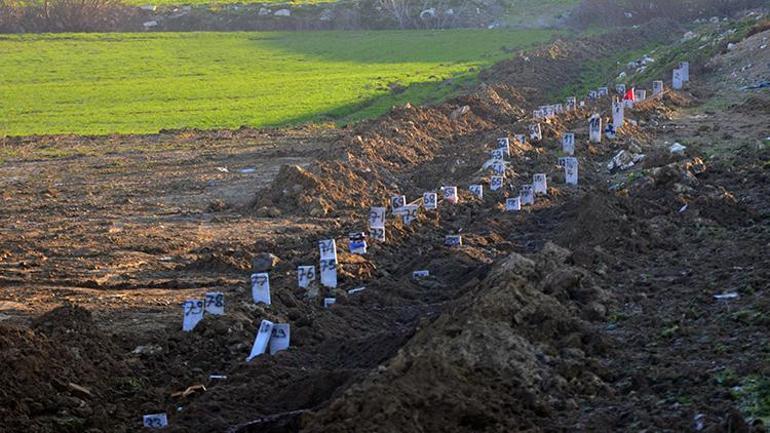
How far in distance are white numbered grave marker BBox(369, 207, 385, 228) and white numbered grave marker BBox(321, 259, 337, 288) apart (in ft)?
8.63

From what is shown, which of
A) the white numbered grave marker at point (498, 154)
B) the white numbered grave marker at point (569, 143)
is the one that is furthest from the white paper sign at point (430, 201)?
the white numbered grave marker at point (569, 143)

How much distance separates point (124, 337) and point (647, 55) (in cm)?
3907

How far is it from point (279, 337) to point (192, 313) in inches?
49.2

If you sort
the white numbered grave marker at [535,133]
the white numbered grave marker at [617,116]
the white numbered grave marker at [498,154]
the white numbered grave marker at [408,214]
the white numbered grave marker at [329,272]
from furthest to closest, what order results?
the white numbered grave marker at [535,133], the white numbered grave marker at [617,116], the white numbered grave marker at [498,154], the white numbered grave marker at [408,214], the white numbered grave marker at [329,272]

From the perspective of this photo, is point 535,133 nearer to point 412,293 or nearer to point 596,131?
point 596,131

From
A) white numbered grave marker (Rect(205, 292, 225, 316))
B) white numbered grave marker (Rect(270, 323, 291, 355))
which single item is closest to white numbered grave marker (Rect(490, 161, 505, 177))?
white numbered grave marker (Rect(205, 292, 225, 316))

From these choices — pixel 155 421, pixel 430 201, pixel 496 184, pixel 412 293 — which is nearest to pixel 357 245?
pixel 412 293

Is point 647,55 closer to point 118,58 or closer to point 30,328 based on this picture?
point 118,58

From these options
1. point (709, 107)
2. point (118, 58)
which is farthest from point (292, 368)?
point (118, 58)

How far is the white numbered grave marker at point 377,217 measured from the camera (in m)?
17.6

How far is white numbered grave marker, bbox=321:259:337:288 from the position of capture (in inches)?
593

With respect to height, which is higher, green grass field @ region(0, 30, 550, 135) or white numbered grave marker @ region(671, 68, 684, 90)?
white numbered grave marker @ region(671, 68, 684, 90)

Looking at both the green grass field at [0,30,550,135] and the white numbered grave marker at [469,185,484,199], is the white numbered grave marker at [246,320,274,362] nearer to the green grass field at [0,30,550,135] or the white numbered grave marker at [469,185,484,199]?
the white numbered grave marker at [469,185,484,199]

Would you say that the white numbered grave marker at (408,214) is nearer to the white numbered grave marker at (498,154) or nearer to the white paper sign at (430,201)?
the white paper sign at (430,201)
